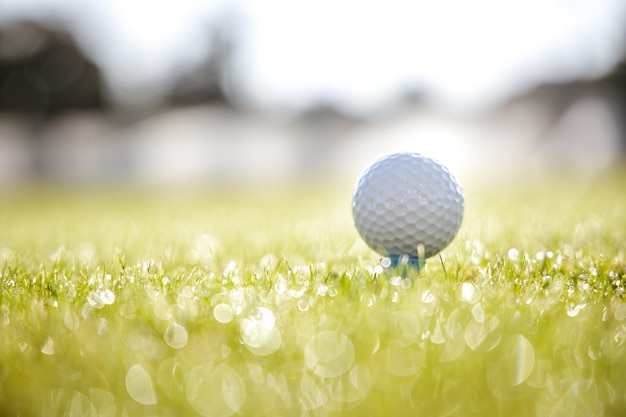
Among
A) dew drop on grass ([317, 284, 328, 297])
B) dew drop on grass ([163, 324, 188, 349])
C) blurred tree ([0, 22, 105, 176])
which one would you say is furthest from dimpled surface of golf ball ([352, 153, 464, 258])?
blurred tree ([0, 22, 105, 176])

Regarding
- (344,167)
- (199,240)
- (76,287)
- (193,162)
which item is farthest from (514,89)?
(76,287)

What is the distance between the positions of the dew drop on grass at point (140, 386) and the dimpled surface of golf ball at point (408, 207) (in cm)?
163

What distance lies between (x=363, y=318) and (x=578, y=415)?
0.75 meters

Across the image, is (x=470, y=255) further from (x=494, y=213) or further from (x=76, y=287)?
(x=494, y=213)

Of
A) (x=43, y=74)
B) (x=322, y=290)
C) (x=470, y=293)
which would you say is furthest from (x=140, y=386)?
(x=43, y=74)

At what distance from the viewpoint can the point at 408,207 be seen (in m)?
3.00

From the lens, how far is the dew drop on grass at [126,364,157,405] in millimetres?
1620

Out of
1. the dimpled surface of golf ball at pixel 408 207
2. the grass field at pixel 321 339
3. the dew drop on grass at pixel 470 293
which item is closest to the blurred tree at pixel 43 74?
the dimpled surface of golf ball at pixel 408 207

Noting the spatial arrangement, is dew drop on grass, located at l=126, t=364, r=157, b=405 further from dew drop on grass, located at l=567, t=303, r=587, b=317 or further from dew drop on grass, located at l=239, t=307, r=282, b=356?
dew drop on grass, located at l=567, t=303, r=587, b=317

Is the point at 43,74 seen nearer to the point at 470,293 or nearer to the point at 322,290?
the point at 322,290

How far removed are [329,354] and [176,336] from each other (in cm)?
59

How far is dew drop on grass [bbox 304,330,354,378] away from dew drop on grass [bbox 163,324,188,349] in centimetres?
47

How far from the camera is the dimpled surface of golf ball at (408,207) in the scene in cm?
298

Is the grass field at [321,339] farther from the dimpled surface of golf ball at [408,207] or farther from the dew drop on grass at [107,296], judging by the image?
the dimpled surface of golf ball at [408,207]
